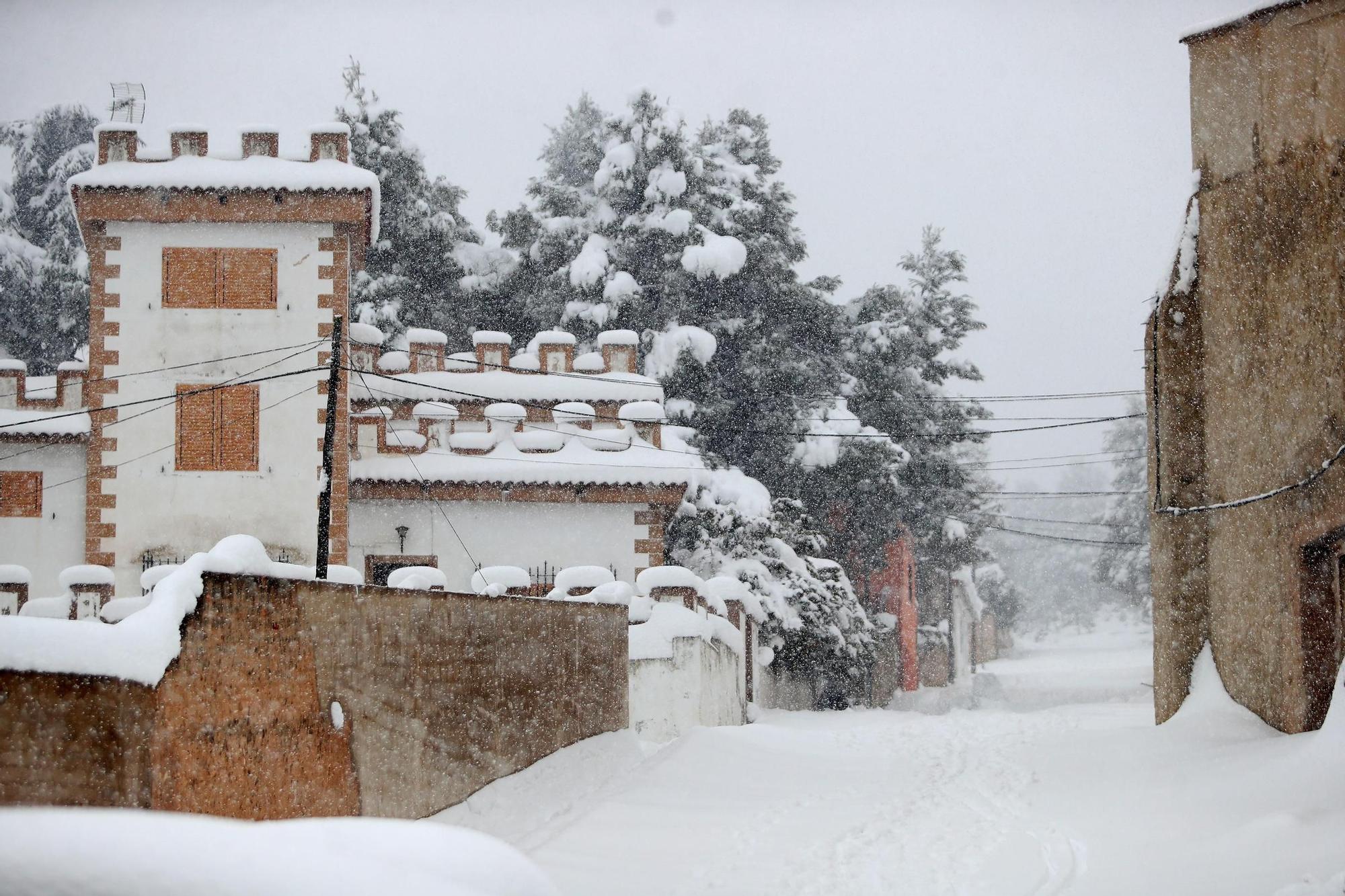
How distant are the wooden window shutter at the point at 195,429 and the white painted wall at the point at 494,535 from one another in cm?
241

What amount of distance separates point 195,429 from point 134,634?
16022 mm

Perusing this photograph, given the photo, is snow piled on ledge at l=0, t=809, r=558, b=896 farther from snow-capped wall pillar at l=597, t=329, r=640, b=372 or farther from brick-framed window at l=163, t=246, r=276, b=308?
snow-capped wall pillar at l=597, t=329, r=640, b=372

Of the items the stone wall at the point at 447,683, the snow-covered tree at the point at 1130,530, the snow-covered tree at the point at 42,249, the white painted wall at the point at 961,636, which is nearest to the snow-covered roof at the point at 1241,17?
the stone wall at the point at 447,683

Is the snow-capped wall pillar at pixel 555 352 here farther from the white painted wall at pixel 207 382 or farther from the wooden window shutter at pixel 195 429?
the wooden window shutter at pixel 195 429

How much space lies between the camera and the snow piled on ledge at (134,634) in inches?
215

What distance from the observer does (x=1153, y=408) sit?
1518cm

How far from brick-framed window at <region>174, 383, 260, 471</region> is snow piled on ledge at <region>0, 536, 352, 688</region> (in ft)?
46.6

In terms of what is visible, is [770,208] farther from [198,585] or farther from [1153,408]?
[198,585]

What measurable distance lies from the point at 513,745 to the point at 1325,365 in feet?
24.8

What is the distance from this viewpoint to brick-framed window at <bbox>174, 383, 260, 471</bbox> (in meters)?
21.4

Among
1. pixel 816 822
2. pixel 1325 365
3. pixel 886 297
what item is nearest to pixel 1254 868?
pixel 816 822

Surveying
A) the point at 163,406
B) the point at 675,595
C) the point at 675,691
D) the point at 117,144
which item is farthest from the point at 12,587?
the point at 117,144

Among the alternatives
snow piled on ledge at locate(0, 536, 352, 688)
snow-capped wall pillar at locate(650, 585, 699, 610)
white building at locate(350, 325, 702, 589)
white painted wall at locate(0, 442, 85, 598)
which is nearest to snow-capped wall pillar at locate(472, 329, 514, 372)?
white building at locate(350, 325, 702, 589)

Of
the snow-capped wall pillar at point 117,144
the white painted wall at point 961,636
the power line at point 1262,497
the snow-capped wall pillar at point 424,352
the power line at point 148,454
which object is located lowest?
the white painted wall at point 961,636
